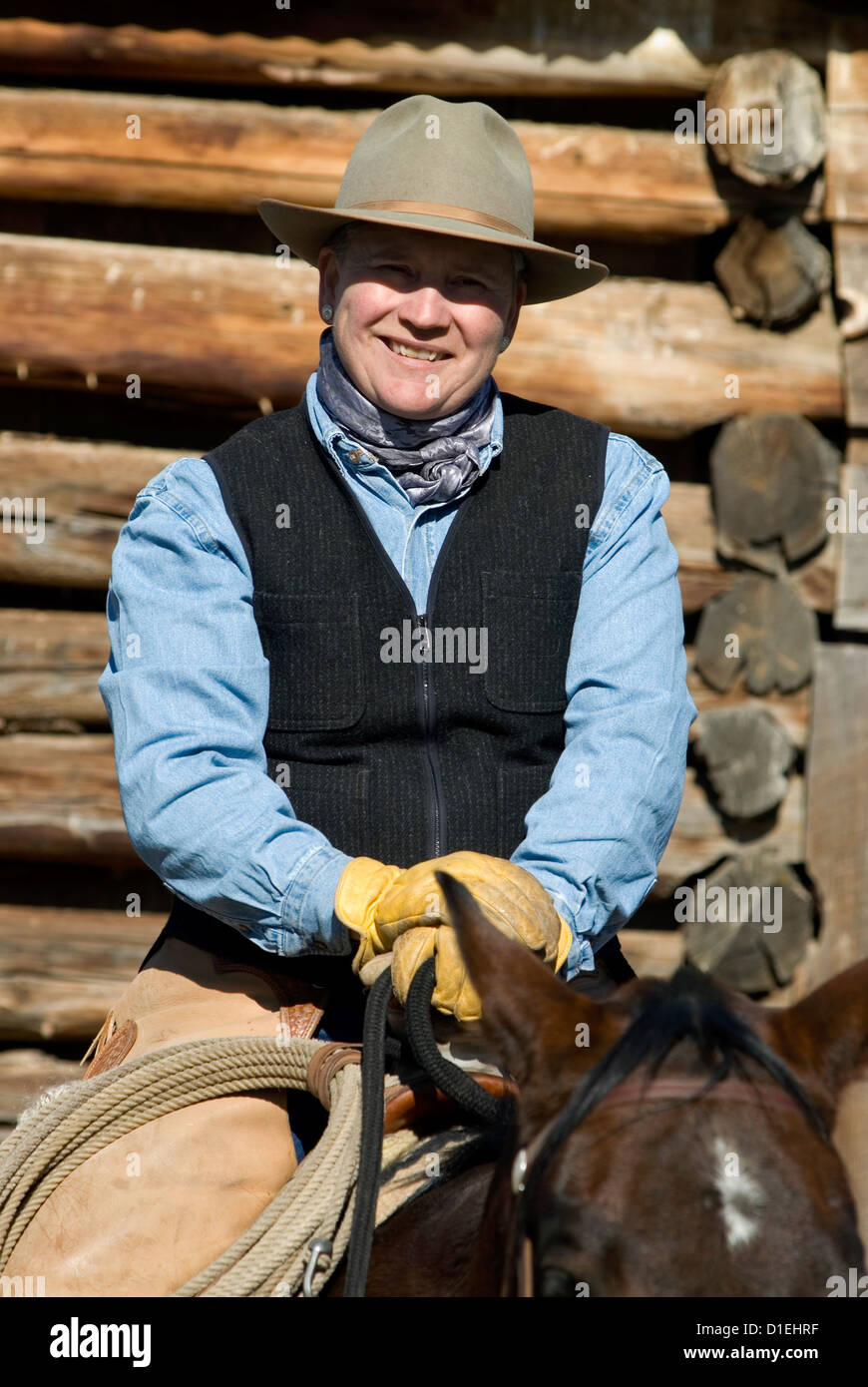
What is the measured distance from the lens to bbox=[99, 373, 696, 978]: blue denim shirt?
1998mm

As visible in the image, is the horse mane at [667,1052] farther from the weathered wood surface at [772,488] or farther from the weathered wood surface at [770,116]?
the weathered wood surface at [770,116]

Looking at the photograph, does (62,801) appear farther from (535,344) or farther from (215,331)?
(535,344)

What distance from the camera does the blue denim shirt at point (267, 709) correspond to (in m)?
2.00

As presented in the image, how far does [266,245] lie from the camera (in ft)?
13.1

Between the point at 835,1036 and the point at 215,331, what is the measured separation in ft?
10.2

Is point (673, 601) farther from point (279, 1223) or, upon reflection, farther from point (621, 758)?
point (279, 1223)

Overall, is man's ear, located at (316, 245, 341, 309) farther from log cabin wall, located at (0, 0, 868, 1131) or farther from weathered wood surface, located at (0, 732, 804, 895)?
weathered wood surface, located at (0, 732, 804, 895)

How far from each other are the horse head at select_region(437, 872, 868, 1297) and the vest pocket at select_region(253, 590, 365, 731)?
0.98 m

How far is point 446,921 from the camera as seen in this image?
1.70m

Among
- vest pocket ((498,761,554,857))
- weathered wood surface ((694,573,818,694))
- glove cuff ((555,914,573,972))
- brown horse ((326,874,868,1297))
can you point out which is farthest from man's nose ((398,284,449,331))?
weathered wood surface ((694,573,818,694))

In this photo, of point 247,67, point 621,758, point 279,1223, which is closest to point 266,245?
point 247,67

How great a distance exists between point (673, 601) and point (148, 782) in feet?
3.18

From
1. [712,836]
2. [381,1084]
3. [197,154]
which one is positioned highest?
[197,154]

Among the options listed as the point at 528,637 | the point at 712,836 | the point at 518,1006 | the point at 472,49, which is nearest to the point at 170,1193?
the point at 518,1006
